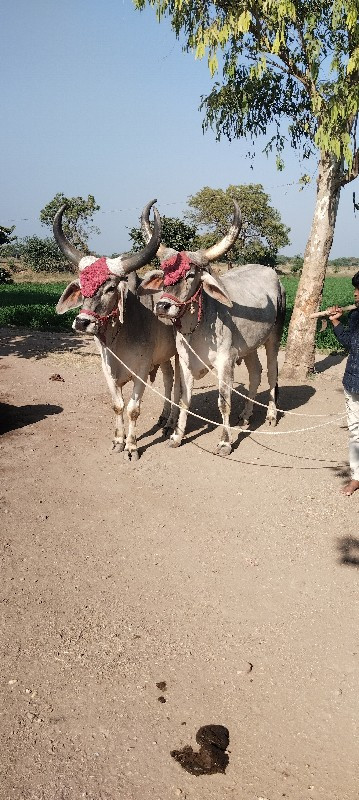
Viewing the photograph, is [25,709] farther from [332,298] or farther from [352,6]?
[332,298]

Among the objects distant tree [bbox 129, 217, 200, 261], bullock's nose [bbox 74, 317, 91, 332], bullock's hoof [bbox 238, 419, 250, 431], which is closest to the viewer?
bullock's nose [bbox 74, 317, 91, 332]

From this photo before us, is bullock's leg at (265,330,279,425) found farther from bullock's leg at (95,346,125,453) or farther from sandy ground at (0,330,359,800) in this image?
bullock's leg at (95,346,125,453)

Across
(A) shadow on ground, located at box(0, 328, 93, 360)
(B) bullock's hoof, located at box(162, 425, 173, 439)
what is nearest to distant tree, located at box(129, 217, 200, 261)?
(A) shadow on ground, located at box(0, 328, 93, 360)

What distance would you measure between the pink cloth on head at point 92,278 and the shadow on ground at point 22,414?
297 cm

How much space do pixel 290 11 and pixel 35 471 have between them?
23.7 ft

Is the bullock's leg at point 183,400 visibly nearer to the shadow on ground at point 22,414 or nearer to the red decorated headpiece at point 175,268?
the red decorated headpiece at point 175,268

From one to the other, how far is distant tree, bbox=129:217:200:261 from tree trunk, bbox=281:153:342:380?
19024mm

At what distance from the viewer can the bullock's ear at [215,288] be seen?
20.1 feet

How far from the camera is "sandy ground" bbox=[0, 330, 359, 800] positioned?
292cm

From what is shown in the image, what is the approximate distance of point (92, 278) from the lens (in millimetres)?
5434

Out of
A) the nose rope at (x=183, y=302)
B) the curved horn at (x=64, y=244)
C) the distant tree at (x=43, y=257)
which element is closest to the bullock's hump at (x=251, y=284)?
the nose rope at (x=183, y=302)

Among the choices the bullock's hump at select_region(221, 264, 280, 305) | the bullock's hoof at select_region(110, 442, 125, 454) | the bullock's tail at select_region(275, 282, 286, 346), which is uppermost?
the bullock's hump at select_region(221, 264, 280, 305)

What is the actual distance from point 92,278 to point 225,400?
2307 millimetres

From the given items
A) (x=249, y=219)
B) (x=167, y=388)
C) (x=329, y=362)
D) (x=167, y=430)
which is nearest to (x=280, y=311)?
(x=167, y=388)
